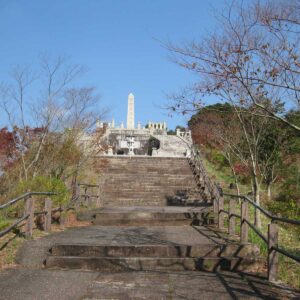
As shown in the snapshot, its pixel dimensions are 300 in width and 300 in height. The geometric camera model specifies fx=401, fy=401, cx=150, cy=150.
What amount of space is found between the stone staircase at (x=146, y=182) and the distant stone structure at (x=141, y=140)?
1317 cm

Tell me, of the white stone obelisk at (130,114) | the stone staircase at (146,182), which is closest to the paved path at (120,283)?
→ the stone staircase at (146,182)

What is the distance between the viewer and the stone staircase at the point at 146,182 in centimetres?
1764

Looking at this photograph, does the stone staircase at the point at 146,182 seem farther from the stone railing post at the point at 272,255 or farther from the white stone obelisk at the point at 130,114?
the white stone obelisk at the point at 130,114

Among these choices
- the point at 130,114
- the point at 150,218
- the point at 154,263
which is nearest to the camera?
the point at 154,263

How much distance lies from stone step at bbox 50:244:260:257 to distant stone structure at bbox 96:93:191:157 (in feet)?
101

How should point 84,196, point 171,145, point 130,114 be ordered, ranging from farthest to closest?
point 130,114
point 171,145
point 84,196

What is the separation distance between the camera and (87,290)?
4.99 metres

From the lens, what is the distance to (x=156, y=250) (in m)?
6.62

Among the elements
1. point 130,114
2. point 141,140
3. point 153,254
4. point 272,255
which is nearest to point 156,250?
point 153,254

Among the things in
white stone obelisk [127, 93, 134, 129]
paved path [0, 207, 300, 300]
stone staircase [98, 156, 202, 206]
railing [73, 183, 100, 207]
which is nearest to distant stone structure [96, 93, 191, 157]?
white stone obelisk [127, 93, 134, 129]

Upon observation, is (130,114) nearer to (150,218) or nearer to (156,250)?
(150,218)

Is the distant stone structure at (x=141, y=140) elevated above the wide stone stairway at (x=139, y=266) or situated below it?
above

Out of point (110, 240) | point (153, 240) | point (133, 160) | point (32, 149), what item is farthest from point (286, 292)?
point (133, 160)

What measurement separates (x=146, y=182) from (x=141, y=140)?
27.9m
